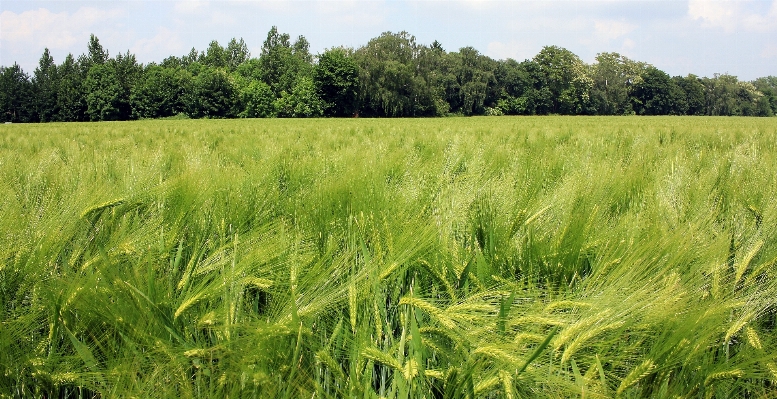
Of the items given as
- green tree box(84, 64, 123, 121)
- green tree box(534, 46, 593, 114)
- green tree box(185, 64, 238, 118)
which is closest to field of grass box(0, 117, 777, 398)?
green tree box(185, 64, 238, 118)

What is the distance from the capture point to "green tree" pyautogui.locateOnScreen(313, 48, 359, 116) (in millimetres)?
58125

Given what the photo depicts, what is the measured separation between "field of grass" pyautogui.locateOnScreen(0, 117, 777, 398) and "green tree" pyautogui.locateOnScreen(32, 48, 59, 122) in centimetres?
7548

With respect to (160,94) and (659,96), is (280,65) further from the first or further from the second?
(659,96)

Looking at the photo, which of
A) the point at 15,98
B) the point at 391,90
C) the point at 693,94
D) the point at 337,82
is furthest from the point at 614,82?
the point at 15,98

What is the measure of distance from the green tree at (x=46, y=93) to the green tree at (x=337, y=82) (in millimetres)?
35746

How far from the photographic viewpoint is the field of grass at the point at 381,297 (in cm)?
83

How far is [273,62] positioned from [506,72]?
39.6m

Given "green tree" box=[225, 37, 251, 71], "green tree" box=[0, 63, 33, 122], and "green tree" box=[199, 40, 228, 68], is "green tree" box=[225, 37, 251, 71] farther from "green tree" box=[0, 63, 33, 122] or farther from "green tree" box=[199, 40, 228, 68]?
"green tree" box=[0, 63, 33, 122]

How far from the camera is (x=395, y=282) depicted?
1224mm

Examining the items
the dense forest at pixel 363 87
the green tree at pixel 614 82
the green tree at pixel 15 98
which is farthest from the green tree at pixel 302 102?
the green tree at pixel 614 82

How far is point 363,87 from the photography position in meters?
59.3

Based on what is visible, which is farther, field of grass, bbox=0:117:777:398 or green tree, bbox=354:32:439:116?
green tree, bbox=354:32:439:116

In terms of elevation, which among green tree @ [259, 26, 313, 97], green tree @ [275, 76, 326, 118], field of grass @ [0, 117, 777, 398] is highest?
green tree @ [259, 26, 313, 97]

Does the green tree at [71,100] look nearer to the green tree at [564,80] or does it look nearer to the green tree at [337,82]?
the green tree at [337,82]
